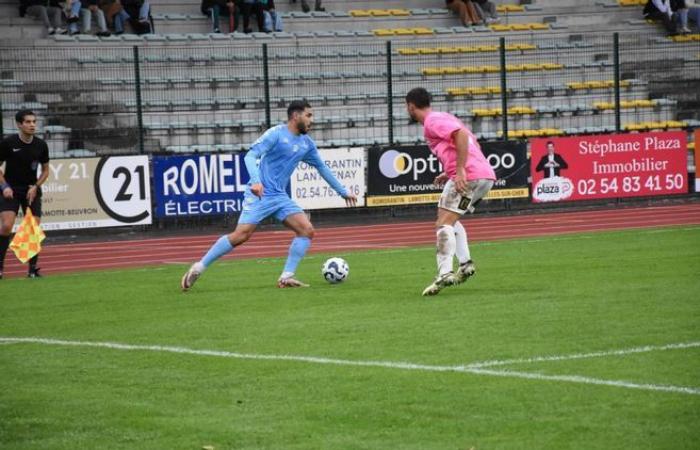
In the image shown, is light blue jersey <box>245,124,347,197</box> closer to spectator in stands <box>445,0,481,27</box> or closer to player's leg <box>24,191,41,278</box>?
player's leg <box>24,191,41,278</box>

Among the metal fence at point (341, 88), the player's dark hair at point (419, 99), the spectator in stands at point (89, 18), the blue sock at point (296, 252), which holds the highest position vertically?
the spectator in stands at point (89, 18)

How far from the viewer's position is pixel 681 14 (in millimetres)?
37344

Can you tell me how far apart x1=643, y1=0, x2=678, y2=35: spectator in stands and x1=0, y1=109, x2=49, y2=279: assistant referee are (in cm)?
2487

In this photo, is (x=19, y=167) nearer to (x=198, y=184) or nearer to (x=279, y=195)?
(x=279, y=195)

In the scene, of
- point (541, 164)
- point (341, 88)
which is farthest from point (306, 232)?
point (341, 88)

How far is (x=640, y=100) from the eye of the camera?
109ft

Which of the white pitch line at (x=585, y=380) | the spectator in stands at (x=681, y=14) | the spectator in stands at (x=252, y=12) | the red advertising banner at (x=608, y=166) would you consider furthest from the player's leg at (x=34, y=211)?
the spectator in stands at (x=681, y=14)

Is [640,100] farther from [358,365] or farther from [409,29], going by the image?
[358,365]

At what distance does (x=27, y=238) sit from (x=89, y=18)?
1524 centimetres

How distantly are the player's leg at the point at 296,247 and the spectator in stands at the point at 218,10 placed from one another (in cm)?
1863

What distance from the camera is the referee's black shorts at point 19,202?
54.3ft

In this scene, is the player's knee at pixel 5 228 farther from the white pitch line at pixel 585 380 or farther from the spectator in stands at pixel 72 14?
the spectator in stands at pixel 72 14

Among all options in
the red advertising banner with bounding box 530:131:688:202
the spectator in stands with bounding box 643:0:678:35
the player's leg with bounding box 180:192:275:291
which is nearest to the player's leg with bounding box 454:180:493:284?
the player's leg with bounding box 180:192:275:291

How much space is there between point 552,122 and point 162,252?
14.1 metres
